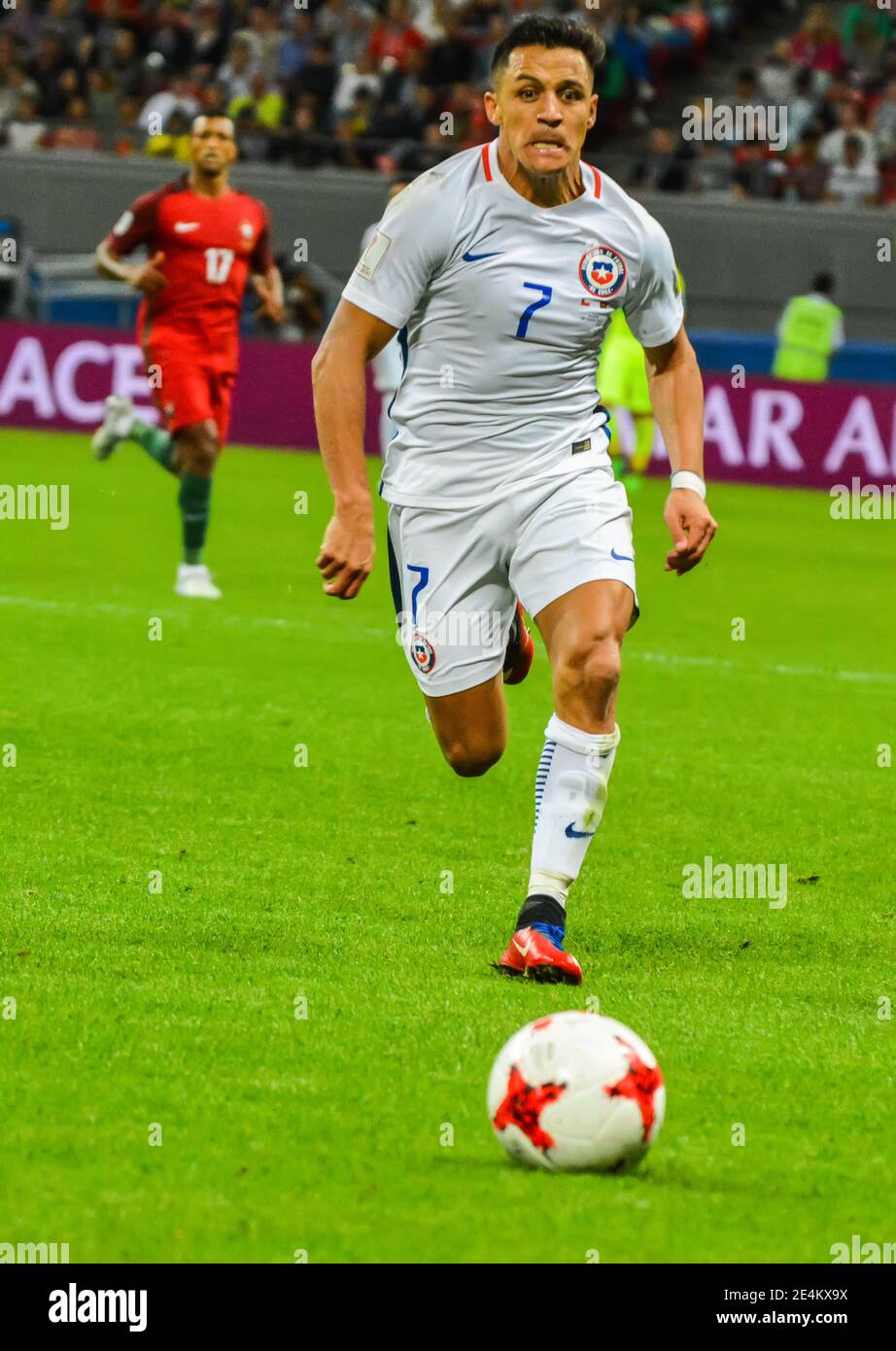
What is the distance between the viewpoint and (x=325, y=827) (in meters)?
8.22

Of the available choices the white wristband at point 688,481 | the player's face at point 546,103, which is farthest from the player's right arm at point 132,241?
the white wristband at point 688,481

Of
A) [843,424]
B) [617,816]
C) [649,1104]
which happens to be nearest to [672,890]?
[617,816]

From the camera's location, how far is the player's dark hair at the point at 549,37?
20.6 ft

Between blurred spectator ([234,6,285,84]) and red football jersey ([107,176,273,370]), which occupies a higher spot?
blurred spectator ([234,6,285,84])

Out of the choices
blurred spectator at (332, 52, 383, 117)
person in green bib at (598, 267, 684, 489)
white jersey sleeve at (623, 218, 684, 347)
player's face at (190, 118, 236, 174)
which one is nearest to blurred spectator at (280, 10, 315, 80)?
blurred spectator at (332, 52, 383, 117)

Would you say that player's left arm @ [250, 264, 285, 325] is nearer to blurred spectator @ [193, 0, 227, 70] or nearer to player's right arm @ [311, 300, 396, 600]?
player's right arm @ [311, 300, 396, 600]

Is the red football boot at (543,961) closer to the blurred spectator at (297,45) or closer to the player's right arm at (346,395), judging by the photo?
the player's right arm at (346,395)

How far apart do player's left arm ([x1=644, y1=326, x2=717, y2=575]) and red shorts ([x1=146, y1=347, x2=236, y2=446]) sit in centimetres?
672

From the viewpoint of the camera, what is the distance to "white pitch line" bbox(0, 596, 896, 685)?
1244 centimetres

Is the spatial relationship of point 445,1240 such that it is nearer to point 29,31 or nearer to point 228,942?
point 228,942

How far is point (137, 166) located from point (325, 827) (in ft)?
69.3

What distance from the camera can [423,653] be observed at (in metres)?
6.72

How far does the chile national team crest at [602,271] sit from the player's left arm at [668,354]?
0.10 m

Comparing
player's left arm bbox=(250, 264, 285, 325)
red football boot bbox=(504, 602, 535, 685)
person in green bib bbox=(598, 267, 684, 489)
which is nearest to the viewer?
red football boot bbox=(504, 602, 535, 685)
